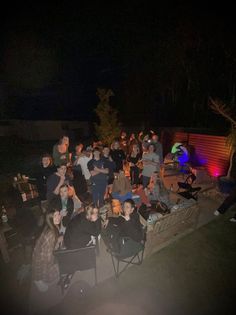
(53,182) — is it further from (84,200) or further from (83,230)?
(83,230)

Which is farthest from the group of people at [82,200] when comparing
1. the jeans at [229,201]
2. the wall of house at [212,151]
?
the wall of house at [212,151]

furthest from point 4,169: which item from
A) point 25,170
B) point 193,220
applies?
point 193,220

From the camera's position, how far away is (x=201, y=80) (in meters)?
13.0

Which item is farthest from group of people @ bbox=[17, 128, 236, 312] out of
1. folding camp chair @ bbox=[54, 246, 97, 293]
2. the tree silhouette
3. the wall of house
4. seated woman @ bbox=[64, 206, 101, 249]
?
the tree silhouette

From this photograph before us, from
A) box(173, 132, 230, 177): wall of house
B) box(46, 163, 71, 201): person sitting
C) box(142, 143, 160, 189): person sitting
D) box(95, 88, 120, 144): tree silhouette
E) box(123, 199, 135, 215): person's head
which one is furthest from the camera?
box(95, 88, 120, 144): tree silhouette

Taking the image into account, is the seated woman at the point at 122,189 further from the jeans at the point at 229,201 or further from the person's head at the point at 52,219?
the jeans at the point at 229,201

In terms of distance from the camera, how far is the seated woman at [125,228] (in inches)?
154

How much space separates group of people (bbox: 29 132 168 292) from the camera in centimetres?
354

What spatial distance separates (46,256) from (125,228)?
1568 millimetres

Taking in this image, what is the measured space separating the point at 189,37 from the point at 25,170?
13480 millimetres

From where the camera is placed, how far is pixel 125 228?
3955 mm

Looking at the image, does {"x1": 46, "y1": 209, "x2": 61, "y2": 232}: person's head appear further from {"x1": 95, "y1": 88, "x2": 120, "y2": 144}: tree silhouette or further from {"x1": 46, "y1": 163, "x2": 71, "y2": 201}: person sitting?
{"x1": 95, "y1": 88, "x2": 120, "y2": 144}: tree silhouette

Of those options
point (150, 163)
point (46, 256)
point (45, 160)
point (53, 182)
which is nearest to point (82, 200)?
point (53, 182)

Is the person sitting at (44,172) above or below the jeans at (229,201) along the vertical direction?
above
